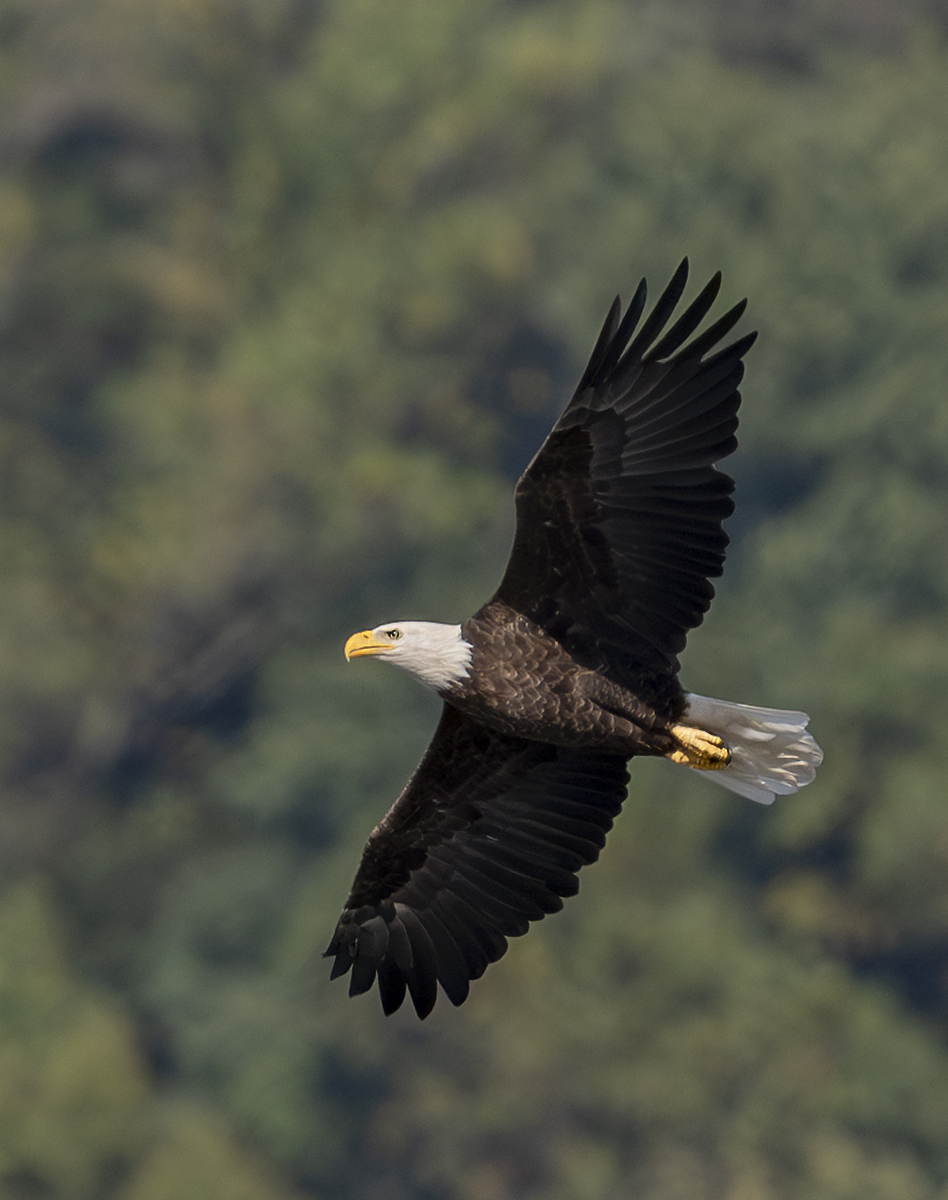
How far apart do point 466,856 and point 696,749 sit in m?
1.23

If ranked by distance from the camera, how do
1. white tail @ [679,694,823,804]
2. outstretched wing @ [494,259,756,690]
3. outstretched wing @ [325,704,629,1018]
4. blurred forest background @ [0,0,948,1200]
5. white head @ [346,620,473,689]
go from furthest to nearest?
blurred forest background @ [0,0,948,1200], outstretched wing @ [325,704,629,1018], white tail @ [679,694,823,804], white head @ [346,620,473,689], outstretched wing @ [494,259,756,690]

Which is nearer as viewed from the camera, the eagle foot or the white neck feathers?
the white neck feathers

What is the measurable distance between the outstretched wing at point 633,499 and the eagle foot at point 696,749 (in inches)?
13.6

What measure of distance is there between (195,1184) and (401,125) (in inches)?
1521

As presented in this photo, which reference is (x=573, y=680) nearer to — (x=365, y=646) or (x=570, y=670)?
(x=570, y=670)

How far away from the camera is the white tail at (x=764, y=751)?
8695 millimetres

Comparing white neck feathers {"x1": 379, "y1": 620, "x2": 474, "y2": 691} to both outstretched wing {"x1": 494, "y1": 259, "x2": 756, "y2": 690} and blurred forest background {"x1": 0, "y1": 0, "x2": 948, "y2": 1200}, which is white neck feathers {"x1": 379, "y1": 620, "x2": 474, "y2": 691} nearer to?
outstretched wing {"x1": 494, "y1": 259, "x2": 756, "y2": 690}

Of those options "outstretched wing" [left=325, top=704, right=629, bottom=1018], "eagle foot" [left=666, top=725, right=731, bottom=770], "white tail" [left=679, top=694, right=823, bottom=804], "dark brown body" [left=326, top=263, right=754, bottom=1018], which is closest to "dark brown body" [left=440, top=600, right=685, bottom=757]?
"dark brown body" [left=326, top=263, right=754, bottom=1018]

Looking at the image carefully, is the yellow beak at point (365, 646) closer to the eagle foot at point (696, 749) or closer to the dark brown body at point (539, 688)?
the dark brown body at point (539, 688)

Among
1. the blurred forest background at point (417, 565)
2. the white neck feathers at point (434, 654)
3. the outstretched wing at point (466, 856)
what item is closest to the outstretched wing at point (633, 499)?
the white neck feathers at point (434, 654)

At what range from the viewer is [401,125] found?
6450 cm

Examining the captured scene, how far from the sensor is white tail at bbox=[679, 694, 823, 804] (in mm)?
8695

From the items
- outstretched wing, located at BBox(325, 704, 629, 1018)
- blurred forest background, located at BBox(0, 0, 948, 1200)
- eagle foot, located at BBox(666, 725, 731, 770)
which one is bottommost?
outstretched wing, located at BBox(325, 704, 629, 1018)

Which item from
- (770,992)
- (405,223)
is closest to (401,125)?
(405,223)
